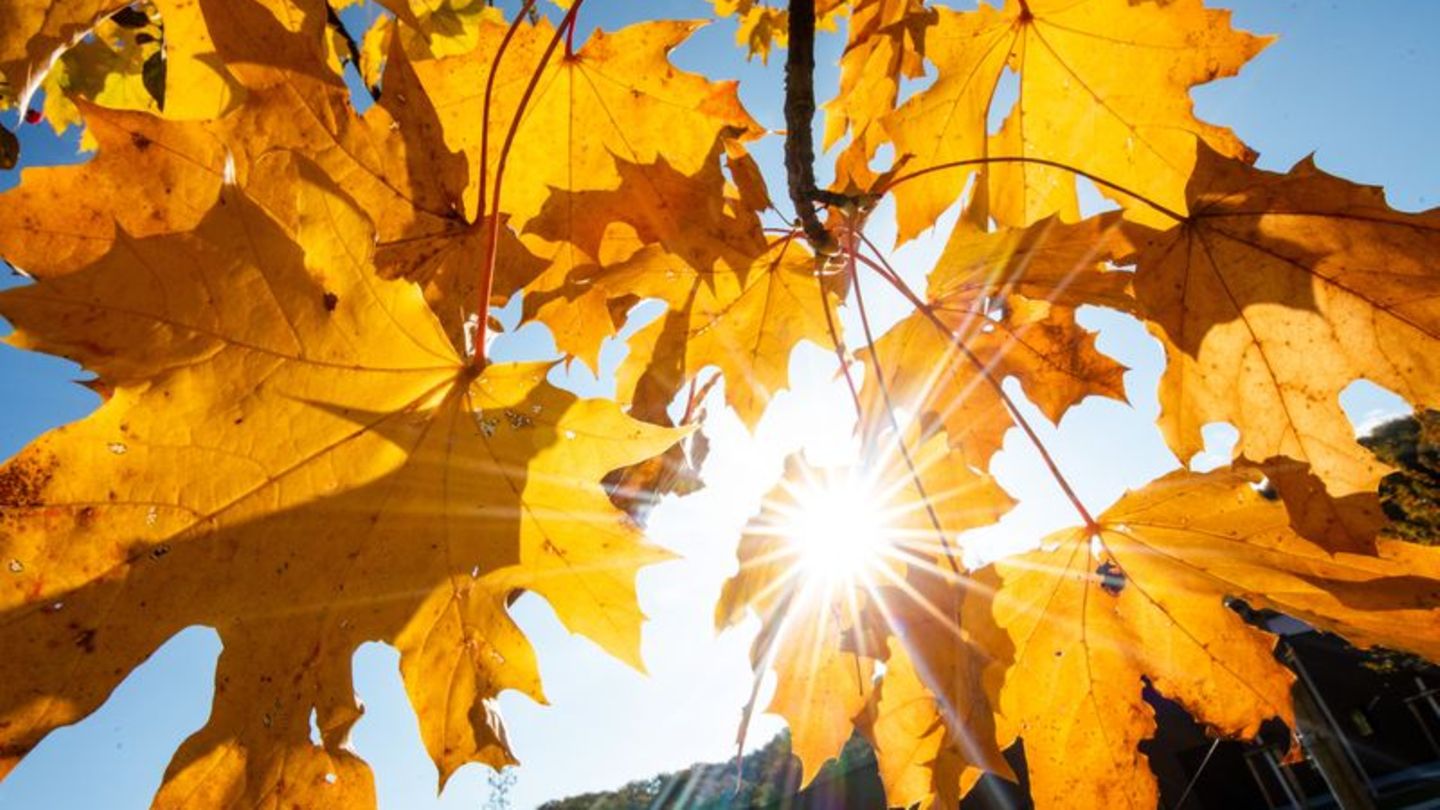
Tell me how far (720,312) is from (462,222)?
0.58 metres

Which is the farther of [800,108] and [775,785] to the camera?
[775,785]

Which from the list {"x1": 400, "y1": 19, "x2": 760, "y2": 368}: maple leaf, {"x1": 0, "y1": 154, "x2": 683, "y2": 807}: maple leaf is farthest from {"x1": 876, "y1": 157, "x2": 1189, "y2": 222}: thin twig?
{"x1": 0, "y1": 154, "x2": 683, "y2": 807}: maple leaf

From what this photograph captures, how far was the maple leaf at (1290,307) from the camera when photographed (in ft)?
3.80

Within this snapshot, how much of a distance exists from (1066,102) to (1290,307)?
613mm

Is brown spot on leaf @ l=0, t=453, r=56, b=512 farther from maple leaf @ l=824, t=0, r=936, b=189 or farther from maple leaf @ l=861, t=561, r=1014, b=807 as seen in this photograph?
maple leaf @ l=824, t=0, r=936, b=189

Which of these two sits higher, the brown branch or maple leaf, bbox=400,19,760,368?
maple leaf, bbox=400,19,760,368

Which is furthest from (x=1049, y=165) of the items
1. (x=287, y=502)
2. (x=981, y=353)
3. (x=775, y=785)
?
(x=775, y=785)

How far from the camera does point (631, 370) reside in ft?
5.30

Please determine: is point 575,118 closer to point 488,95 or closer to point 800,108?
point 488,95

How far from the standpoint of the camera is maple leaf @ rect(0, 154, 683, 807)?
820mm

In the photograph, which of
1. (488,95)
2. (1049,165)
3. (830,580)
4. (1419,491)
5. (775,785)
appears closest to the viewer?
(488,95)

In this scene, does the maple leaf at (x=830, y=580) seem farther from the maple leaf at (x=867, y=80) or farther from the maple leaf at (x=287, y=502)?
the maple leaf at (x=867, y=80)

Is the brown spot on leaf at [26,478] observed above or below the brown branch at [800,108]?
below

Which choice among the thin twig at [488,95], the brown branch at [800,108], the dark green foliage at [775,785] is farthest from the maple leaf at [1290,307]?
the dark green foliage at [775,785]
